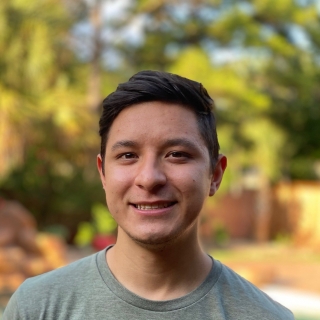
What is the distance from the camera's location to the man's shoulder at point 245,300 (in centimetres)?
137

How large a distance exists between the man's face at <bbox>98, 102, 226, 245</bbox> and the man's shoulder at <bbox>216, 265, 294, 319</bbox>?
0.15 m

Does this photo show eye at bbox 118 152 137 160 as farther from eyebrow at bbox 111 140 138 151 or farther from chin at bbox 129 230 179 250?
chin at bbox 129 230 179 250

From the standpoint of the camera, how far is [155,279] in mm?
1380

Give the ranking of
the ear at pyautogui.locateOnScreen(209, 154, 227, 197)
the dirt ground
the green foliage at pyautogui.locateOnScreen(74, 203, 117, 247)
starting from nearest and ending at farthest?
the ear at pyautogui.locateOnScreen(209, 154, 227, 197) → the dirt ground → the green foliage at pyautogui.locateOnScreen(74, 203, 117, 247)

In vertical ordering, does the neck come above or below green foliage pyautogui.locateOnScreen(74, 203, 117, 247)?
above

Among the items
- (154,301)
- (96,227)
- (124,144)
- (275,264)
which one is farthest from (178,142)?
(275,264)

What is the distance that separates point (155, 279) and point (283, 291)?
8.09 m

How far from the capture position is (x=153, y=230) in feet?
4.23

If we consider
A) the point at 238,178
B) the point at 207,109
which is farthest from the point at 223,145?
the point at 207,109

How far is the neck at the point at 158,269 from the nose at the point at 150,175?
0.15 metres

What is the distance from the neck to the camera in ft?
4.48

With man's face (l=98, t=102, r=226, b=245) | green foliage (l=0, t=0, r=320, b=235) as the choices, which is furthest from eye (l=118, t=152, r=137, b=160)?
green foliage (l=0, t=0, r=320, b=235)

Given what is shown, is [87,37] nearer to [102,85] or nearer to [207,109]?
[102,85]

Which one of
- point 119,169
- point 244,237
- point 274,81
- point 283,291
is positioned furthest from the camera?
point 244,237
